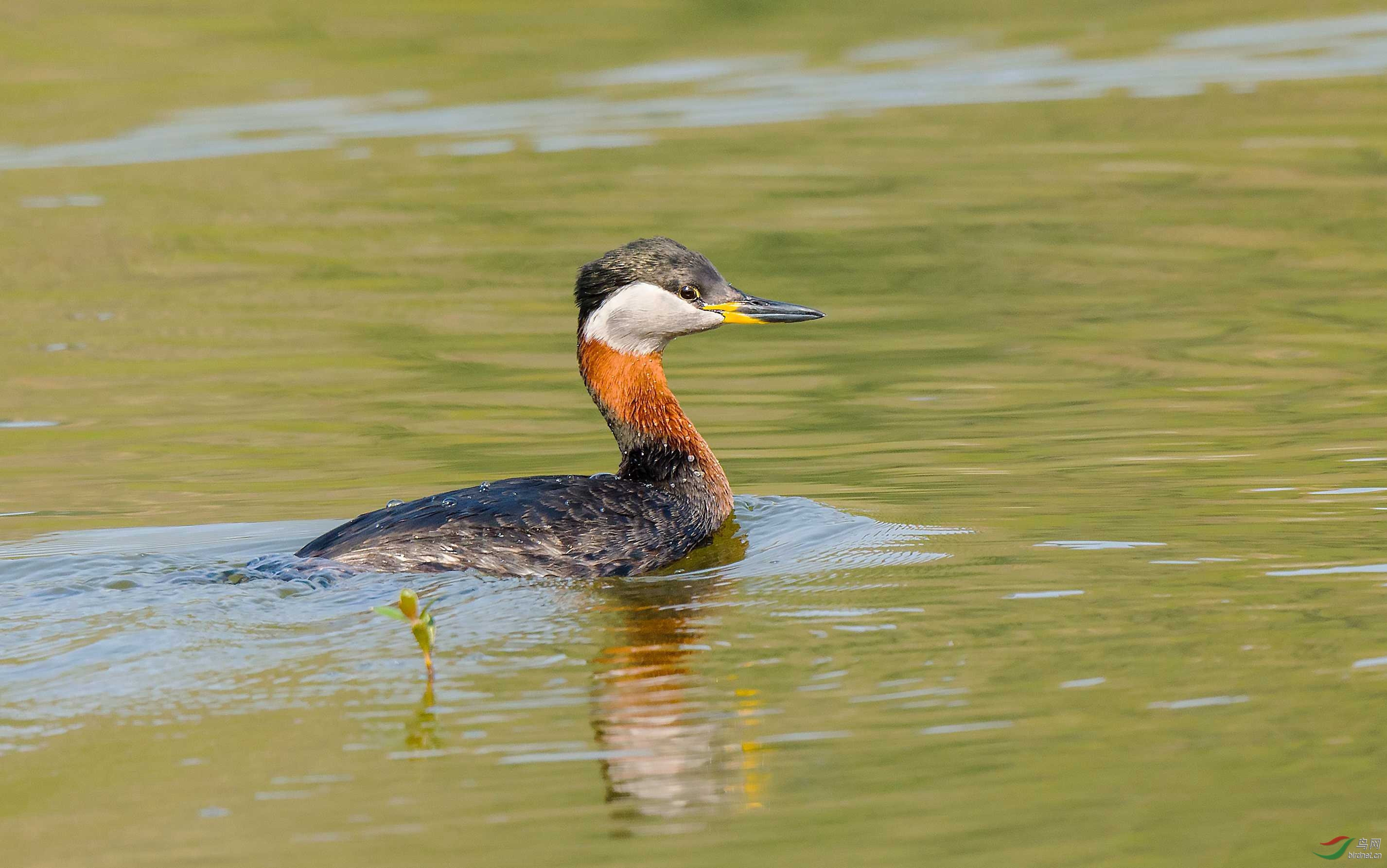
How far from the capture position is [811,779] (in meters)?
5.42

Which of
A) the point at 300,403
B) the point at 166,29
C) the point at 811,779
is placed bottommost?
the point at 811,779

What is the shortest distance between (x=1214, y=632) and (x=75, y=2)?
892 inches

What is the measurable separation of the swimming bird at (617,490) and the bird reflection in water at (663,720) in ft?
1.60

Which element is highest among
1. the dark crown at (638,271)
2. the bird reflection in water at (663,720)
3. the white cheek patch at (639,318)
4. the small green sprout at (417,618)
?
the dark crown at (638,271)

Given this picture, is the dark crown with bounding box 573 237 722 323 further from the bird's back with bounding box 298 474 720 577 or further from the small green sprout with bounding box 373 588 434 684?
the small green sprout with bounding box 373 588 434 684

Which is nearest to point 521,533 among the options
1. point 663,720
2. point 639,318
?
point 639,318

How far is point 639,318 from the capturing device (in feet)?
29.0

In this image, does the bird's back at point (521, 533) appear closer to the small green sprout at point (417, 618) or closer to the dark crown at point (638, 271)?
the dark crown at point (638, 271)

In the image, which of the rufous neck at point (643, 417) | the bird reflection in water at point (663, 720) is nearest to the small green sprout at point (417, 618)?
the bird reflection in water at point (663, 720)

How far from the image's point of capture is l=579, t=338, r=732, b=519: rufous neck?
885 cm

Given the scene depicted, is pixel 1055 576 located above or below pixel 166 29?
below

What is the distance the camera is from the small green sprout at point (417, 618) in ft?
20.0

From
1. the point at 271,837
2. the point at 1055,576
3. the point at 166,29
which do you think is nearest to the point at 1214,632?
the point at 1055,576

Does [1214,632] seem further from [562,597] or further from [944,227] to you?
[944,227]
